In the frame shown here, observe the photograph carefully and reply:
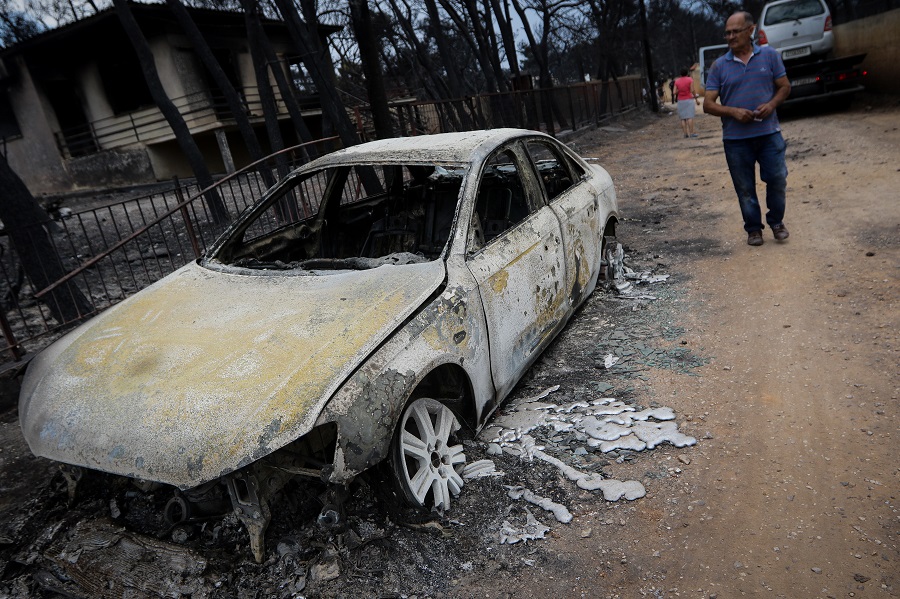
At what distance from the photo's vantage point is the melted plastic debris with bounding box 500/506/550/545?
2.51 m

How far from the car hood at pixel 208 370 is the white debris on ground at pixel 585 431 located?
3.23 ft

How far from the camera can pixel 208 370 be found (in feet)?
7.93

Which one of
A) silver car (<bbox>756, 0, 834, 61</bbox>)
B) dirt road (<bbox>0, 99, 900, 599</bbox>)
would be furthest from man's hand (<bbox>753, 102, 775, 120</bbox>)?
silver car (<bbox>756, 0, 834, 61</bbox>)

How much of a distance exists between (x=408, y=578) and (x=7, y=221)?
607 cm

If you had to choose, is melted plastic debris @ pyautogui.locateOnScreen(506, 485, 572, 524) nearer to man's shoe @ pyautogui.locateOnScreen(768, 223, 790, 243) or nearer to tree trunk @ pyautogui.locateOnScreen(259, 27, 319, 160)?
man's shoe @ pyautogui.locateOnScreen(768, 223, 790, 243)

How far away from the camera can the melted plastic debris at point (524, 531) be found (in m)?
2.51

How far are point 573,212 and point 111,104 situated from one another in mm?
21471

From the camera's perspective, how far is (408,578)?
7.82 ft

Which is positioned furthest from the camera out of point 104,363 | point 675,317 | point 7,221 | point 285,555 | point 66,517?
point 7,221

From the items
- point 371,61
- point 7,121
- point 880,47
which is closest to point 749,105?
point 371,61

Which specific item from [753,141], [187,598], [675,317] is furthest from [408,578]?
[753,141]

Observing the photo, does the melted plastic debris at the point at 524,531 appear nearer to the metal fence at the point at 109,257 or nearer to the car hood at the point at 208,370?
the car hood at the point at 208,370

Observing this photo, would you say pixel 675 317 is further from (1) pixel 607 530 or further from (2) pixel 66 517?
(2) pixel 66 517

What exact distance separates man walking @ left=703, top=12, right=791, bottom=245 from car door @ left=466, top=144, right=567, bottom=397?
96.0 inches
